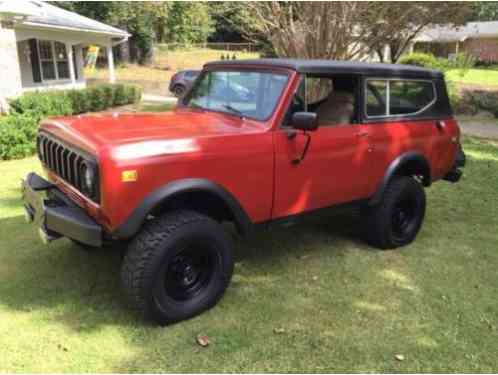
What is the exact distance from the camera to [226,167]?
10.7 feet

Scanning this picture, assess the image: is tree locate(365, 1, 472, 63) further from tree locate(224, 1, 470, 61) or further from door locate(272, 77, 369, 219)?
door locate(272, 77, 369, 219)

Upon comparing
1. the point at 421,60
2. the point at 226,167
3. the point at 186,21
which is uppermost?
the point at 186,21

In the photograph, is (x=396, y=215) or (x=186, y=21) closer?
(x=396, y=215)

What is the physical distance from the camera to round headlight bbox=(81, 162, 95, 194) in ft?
A: 9.43

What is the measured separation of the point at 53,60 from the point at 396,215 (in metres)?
17.4

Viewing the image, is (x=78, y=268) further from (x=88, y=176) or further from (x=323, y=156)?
(x=323, y=156)

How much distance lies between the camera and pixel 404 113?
4.59 m

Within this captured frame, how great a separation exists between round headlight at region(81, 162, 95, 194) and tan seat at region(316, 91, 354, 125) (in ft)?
7.54

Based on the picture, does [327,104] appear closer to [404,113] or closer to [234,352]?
[404,113]

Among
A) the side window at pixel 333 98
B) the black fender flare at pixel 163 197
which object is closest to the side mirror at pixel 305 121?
the side window at pixel 333 98

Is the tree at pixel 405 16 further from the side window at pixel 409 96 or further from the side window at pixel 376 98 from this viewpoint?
the side window at pixel 376 98

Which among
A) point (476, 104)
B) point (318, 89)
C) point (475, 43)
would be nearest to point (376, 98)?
point (318, 89)

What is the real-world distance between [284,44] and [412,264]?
23.1 ft

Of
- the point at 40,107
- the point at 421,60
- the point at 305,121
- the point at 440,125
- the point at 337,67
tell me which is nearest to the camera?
the point at 305,121
